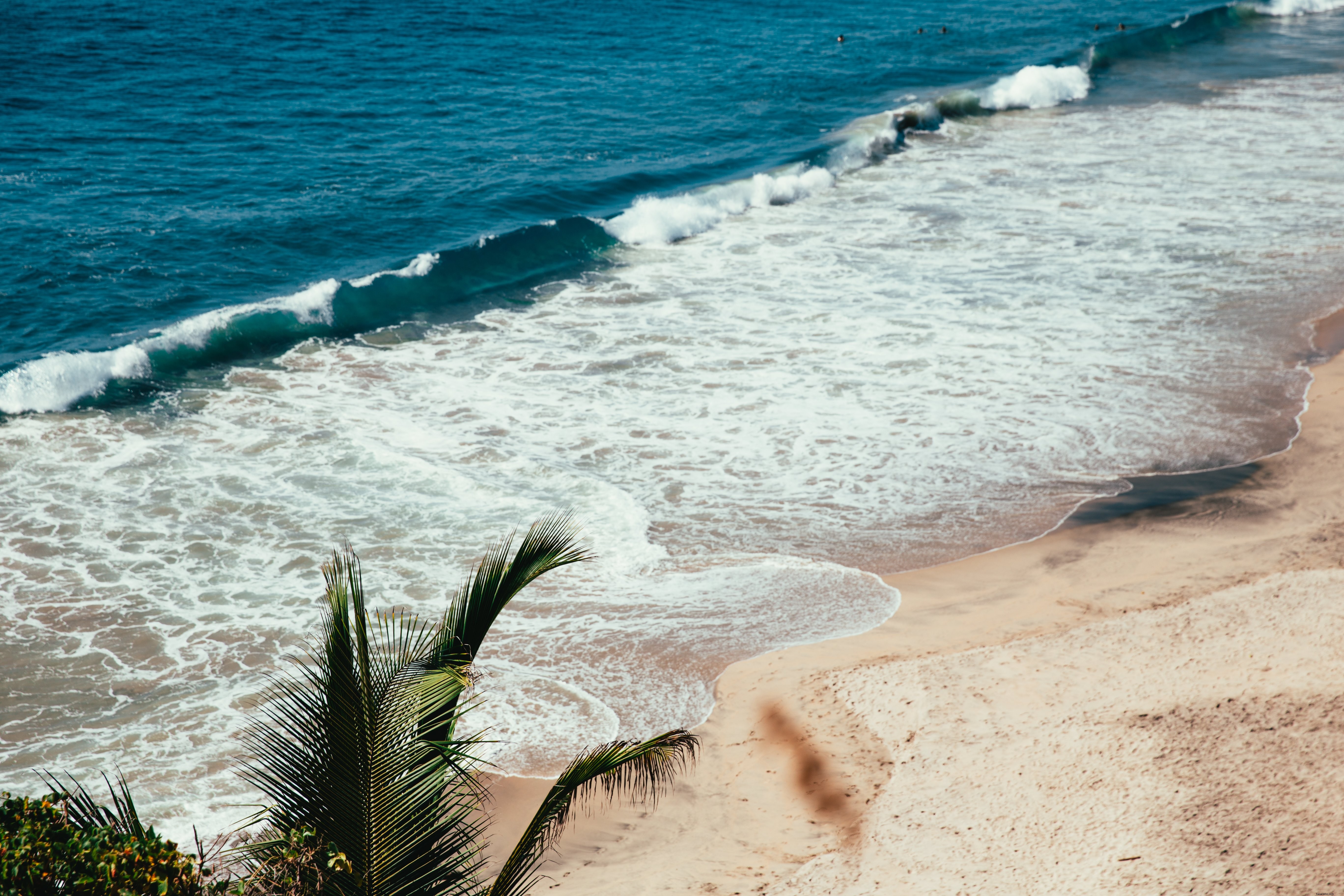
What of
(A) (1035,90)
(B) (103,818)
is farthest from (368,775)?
(A) (1035,90)

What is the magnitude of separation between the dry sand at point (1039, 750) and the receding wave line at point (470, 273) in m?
8.93

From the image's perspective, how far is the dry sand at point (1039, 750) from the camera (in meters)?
5.25

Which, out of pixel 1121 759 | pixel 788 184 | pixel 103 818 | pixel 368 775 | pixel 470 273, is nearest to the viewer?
pixel 368 775

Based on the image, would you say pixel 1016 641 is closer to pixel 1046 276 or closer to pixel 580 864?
pixel 580 864

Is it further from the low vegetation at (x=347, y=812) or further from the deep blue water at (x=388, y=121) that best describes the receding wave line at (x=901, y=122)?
the low vegetation at (x=347, y=812)

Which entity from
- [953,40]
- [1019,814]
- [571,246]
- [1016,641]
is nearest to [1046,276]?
[571,246]

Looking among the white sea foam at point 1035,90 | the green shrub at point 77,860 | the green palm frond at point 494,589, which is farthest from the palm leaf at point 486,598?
the white sea foam at point 1035,90

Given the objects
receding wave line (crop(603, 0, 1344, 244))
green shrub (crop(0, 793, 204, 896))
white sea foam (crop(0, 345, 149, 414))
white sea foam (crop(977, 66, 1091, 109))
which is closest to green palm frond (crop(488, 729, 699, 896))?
green shrub (crop(0, 793, 204, 896))

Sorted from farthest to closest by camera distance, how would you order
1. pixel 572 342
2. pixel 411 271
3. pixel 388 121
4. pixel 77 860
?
pixel 388 121 → pixel 411 271 → pixel 572 342 → pixel 77 860

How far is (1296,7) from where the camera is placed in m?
39.0

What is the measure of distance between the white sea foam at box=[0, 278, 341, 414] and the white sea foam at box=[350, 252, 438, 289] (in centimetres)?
99

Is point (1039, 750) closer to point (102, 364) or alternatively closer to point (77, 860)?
point (77, 860)

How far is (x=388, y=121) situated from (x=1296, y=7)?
34.3 meters

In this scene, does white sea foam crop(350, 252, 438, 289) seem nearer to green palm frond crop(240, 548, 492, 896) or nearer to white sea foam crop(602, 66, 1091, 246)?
white sea foam crop(602, 66, 1091, 246)
